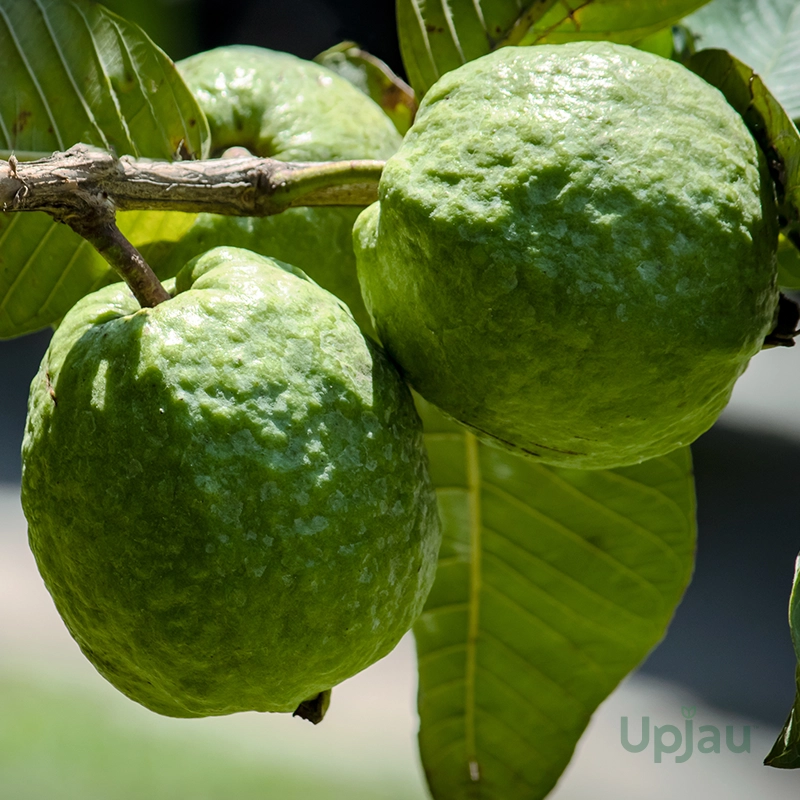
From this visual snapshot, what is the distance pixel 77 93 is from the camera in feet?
3.92

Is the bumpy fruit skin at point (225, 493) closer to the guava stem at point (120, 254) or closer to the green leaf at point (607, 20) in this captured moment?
the guava stem at point (120, 254)

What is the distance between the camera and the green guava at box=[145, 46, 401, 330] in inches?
47.6

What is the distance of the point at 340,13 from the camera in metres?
2.13

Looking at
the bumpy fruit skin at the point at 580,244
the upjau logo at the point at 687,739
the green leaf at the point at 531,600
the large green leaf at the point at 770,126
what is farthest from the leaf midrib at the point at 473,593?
the large green leaf at the point at 770,126

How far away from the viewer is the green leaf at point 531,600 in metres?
1.52

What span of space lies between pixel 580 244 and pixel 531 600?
0.85 meters

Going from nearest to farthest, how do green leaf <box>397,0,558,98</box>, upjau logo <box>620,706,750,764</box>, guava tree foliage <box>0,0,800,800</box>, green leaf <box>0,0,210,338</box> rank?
guava tree foliage <box>0,0,800,800</box>, green leaf <box>0,0,210,338</box>, green leaf <box>397,0,558,98</box>, upjau logo <box>620,706,750,764</box>

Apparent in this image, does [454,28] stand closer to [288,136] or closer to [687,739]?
[288,136]

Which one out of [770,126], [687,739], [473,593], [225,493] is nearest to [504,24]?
[770,126]

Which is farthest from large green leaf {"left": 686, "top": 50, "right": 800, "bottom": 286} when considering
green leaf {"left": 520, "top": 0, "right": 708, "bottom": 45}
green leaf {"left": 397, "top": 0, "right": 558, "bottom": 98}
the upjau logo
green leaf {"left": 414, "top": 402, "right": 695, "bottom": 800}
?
the upjau logo

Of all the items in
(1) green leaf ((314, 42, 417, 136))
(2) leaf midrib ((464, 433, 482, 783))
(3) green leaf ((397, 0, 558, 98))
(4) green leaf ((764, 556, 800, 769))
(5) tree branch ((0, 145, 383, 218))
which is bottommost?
(2) leaf midrib ((464, 433, 482, 783))

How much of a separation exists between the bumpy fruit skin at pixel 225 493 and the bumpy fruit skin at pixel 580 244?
0.12 metres

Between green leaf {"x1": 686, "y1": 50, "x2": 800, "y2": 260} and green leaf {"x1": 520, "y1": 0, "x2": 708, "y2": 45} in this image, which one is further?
green leaf {"x1": 520, "y1": 0, "x2": 708, "y2": 45}

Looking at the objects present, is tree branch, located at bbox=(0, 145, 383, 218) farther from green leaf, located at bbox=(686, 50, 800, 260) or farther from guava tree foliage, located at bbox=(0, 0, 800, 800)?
green leaf, located at bbox=(686, 50, 800, 260)
